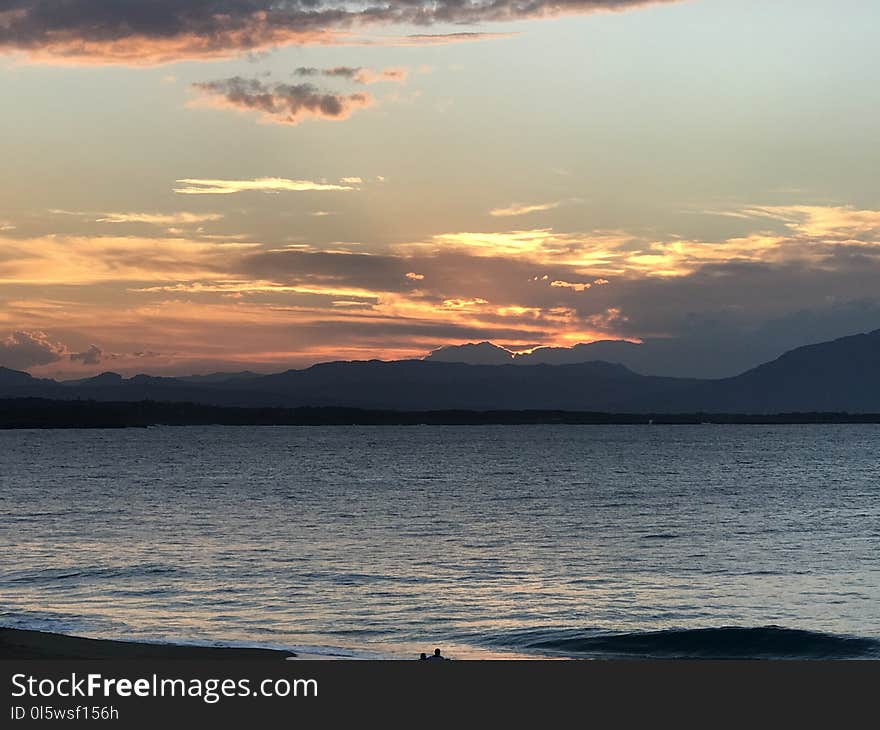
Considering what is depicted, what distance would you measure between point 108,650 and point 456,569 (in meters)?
25.7

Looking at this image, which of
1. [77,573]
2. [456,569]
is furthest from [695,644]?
[77,573]

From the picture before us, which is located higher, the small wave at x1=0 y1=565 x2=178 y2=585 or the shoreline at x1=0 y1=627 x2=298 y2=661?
the small wave at x1=0 y1=565 x2=178 y2=585

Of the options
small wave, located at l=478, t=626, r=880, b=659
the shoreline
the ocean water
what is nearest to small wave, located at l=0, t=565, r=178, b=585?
the ocean water

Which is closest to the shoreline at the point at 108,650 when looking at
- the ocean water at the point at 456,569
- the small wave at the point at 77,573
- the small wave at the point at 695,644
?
the ocean water at the point at 456,569

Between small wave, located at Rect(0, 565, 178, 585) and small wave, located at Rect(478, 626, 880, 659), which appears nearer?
small wave, located at Rect(478, 626, 880, 659)

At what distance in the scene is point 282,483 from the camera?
138m

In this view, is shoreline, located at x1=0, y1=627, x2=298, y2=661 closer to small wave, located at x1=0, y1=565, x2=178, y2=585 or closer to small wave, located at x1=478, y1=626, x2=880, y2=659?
small wave, located at x1=478, y1=626, x2=880, y2=659

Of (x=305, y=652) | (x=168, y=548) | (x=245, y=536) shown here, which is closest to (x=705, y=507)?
(x=245, y=536)

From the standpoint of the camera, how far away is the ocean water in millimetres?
→ 42219

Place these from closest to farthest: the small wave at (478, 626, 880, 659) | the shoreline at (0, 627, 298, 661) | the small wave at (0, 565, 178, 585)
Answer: the shoreline at (0, 627, 298, 661) < the small wave at (478, 626, 880, 659) < the small wave at (0, 565, 178, 585)

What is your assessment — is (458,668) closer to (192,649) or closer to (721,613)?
(192,649)

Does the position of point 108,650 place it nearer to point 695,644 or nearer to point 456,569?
point 695,644

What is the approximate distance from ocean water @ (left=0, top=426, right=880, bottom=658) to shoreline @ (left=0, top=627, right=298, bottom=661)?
191cm

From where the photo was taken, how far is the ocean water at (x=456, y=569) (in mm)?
42219
